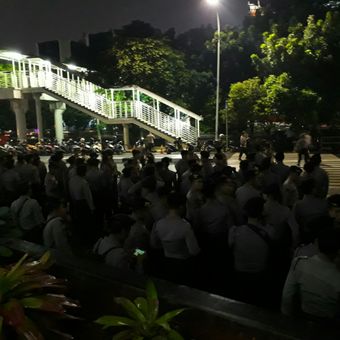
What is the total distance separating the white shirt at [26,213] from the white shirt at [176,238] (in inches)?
87.3

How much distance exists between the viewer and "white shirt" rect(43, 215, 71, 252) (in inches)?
191

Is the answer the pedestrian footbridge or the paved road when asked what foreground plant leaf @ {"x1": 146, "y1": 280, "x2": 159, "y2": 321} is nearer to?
the paved road

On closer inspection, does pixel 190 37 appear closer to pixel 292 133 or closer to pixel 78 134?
pixel 78 134

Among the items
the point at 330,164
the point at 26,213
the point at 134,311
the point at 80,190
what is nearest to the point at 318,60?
the point at 330,164

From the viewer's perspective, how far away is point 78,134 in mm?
35375

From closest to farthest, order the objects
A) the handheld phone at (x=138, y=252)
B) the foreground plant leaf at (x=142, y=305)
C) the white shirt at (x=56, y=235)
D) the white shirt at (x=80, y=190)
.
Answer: the foreground plant leaf at (x=142, y=305)
the handheld phone at (x=138, y=252)
the white shirt at (x=56, y=235)
the white shirt at (x=80, y=190)

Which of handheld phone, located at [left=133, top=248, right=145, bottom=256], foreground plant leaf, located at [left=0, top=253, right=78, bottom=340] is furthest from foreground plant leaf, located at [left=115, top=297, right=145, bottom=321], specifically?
handheld phone, located at [left=133, top=248, right=145, bottom=256]

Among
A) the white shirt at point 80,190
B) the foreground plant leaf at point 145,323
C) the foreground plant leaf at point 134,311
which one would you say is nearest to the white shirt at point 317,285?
the foreground plant leaf at point 145,323

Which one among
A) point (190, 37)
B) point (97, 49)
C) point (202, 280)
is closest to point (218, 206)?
point (202, 280)

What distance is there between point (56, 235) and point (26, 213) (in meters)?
1.29

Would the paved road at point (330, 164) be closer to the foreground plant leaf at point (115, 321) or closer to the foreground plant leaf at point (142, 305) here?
the foreground plant leaf at point (142, 305)

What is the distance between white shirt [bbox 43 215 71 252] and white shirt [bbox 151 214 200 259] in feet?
3.60

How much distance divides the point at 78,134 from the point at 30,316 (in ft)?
110

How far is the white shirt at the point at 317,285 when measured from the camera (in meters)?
2.88
